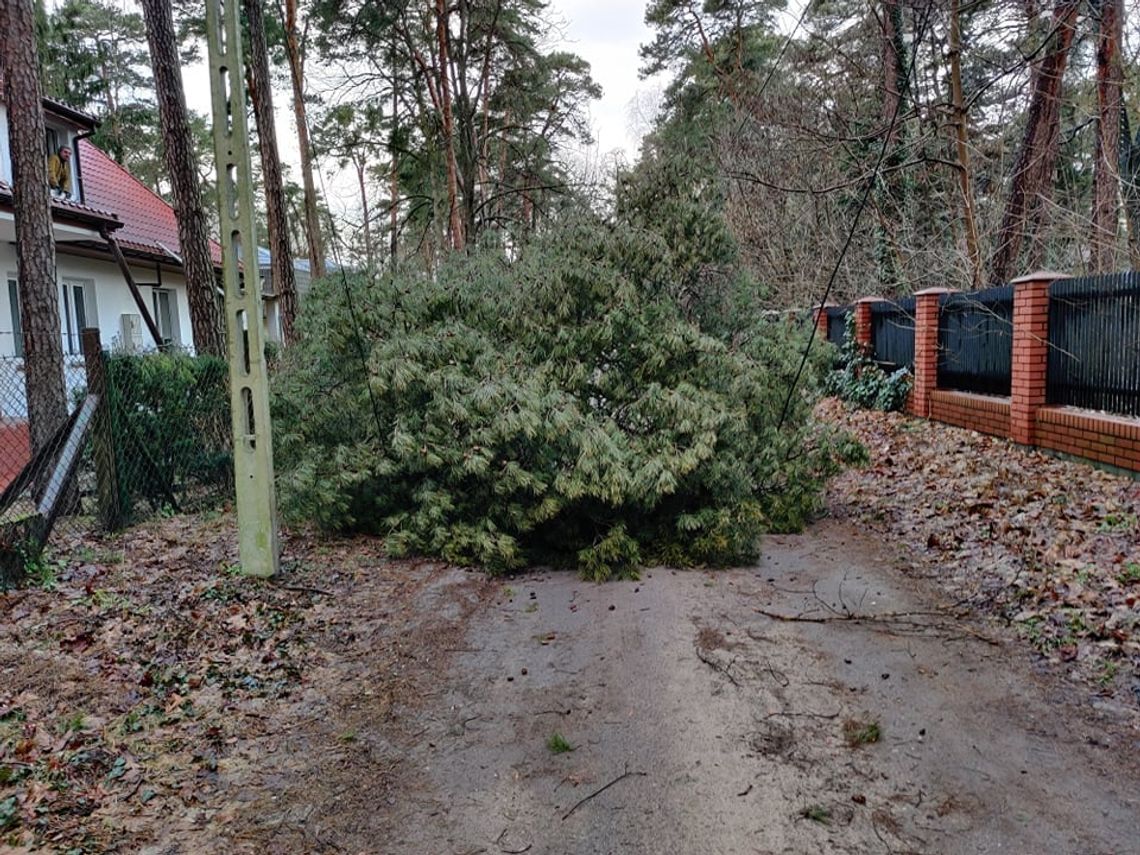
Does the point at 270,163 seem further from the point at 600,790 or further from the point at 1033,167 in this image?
the point at 600,790

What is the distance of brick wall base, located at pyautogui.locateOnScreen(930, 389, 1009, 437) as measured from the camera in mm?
9758

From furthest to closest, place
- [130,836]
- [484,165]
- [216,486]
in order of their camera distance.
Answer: [484,165], [216,486], [130,836]

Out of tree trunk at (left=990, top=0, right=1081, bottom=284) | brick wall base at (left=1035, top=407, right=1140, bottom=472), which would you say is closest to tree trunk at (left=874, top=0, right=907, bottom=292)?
tree trunk at (left=990, top=0, right=1081, bottom=284)

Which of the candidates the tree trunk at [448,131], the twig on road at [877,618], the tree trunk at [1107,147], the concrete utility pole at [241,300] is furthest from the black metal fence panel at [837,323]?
the concrete utility pole at [241,300]

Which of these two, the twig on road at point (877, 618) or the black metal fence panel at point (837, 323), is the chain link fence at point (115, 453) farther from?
the black metal fence panel at point (837, 323)

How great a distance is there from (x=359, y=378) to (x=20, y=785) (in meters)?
4.56

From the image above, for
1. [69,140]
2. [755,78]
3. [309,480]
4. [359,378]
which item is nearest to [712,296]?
[359,378]

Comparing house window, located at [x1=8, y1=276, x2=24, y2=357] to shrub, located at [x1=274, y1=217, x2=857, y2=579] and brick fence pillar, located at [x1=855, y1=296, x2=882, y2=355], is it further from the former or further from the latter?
brick fence pillar, located at [x1=855, y1=296, x2=882, y2=355]

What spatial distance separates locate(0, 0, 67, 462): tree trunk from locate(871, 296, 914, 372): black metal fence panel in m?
11.4

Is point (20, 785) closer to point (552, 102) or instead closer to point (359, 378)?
point (359, 378)

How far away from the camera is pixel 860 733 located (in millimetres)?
3619

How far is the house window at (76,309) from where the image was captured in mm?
14632

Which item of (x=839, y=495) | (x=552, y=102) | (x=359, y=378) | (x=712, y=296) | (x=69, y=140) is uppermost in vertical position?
(x=552, y=102)

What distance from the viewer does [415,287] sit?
7.60 m
